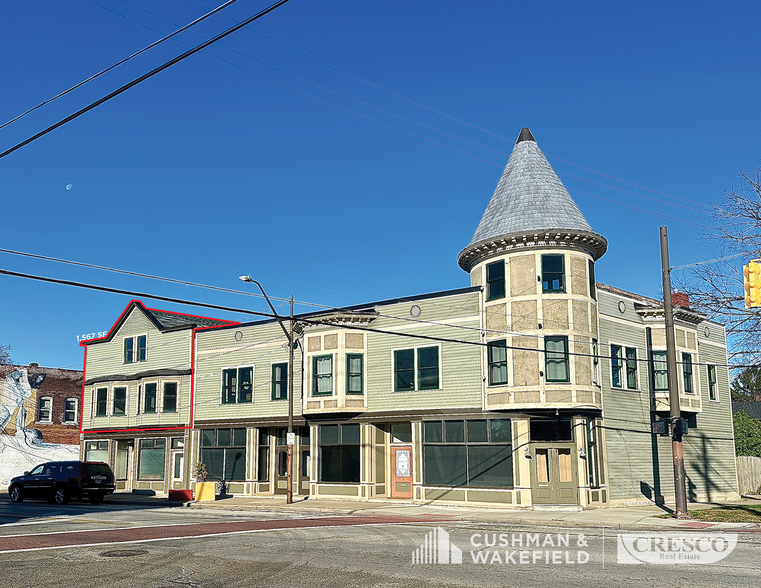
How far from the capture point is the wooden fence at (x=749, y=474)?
39500 mm

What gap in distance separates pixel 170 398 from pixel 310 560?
30020 millimetres

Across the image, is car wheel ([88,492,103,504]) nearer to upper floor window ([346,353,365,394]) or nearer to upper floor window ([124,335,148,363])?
upper floor window ([124,335,148,363])

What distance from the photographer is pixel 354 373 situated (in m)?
34.8

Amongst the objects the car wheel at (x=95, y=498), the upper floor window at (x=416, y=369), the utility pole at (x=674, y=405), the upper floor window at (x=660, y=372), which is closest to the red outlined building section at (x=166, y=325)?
the car wheel at (x=95, y=498)

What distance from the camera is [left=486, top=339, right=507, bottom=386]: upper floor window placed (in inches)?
1206

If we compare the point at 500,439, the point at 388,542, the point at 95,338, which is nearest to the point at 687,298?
the point at 500,439

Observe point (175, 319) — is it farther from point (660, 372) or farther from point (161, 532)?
point (161, 532)

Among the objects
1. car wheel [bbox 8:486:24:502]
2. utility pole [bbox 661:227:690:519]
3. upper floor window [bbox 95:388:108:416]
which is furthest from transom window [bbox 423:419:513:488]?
upper floor window [bbox 95:388:108:416]

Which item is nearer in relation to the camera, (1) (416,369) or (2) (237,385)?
(1) (416,369)

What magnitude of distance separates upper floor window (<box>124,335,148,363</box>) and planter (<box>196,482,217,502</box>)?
12047mm

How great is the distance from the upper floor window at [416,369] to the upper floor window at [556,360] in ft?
15.9

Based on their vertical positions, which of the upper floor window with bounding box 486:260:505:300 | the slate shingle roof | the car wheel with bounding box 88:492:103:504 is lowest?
the car wheel with bounding box 88:492:103:504

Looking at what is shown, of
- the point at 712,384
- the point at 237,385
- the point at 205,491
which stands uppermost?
the point at 237,385

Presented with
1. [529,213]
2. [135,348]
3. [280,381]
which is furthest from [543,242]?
[135,348]
